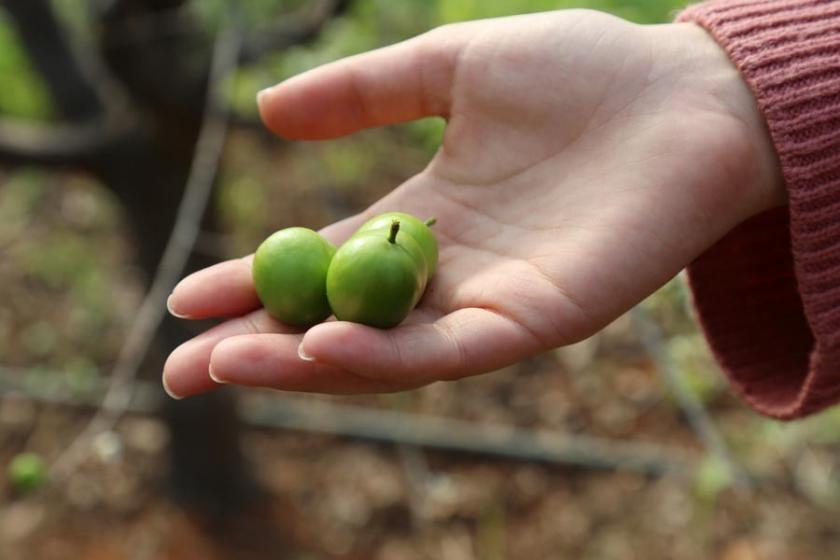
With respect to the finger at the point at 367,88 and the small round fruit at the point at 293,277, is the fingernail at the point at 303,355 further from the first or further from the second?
the finger at the point at 367,88

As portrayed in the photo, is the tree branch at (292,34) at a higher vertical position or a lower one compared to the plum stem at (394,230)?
lower

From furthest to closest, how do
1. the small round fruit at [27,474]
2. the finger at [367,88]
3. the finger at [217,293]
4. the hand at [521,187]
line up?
the finger at [367,88], the small round fruit at [27,474], the finger at [217,293], the hand at [521,187]

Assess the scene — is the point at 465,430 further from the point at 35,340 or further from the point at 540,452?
the point at 35,340

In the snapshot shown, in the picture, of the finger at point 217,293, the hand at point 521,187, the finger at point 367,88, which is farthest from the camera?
the finger at point 367,88

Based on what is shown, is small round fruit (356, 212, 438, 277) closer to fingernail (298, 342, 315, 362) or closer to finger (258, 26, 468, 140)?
finger (258, 26, 468, 140)

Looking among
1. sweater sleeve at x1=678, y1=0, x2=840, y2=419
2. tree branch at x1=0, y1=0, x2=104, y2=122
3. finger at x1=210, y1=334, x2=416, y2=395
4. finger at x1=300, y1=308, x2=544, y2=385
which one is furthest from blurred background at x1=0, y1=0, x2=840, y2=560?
finger at x1=300, y1=308, x2=544, y2=385

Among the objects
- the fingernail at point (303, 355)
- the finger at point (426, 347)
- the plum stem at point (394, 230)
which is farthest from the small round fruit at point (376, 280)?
the fingernail at point (303, 355)

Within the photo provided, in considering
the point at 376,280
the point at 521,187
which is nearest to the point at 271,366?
the point at 376,280

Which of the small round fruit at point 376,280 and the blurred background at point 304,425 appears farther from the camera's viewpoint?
the blurred background at point 304,425
